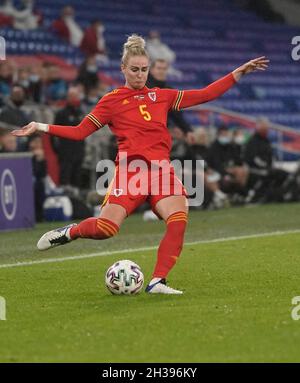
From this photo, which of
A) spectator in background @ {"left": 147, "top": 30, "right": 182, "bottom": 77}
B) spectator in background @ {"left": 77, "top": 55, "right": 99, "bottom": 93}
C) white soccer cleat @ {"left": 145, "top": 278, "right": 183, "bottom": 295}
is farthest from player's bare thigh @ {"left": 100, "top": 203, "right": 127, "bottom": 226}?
spectator in background @ {"left": 147, "top": 30, "right": 182, "bottom": 77}

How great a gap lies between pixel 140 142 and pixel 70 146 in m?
8.67

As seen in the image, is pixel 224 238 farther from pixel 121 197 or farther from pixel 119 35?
pixel 119 35

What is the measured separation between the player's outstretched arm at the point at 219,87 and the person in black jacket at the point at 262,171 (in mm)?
11053

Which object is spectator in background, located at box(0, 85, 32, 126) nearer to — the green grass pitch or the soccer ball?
the green grass pitch

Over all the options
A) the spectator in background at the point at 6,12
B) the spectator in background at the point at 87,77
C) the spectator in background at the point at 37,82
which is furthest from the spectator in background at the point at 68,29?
the spectator in background at the point at 37,82

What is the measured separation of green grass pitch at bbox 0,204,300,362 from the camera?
6.49 m

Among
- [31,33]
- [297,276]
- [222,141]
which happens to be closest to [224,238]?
[297,276]

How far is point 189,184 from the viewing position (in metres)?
17.8

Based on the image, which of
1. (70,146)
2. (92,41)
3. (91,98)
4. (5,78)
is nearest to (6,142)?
(70,146)

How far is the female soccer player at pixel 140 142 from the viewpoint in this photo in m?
8.71

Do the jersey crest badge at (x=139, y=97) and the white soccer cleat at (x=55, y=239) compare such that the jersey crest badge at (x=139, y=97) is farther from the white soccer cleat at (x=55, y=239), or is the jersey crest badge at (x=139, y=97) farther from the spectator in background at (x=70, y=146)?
the spectator in background at (x=70, y=146)

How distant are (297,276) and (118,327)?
2.93 meters

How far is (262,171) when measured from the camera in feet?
65.9

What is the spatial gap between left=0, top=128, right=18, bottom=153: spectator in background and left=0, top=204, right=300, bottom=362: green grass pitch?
2.51 metres
